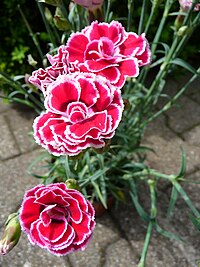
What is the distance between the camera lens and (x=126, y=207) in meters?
1.37

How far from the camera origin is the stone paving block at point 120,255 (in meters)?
1.21

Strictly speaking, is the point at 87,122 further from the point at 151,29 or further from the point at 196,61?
the point at 196,61

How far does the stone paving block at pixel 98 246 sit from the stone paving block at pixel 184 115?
593 mm

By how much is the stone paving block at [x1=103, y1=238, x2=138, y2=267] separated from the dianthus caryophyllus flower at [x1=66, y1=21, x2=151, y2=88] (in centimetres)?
71

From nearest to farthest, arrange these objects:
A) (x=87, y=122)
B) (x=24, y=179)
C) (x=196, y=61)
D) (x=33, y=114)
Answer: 1. (x=87, y=122)
2. (x=24, y=179)
3. (x=33, y=114)
4. (x=196, y=61)

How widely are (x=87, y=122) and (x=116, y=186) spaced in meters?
0.68

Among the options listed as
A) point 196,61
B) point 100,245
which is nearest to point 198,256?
point 100,245

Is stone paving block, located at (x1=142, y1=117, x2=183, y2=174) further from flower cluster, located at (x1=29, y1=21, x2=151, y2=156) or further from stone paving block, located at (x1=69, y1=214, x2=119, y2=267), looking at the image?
flower cluster, located at (x1=29, y1=21, x2=151, y2=156)

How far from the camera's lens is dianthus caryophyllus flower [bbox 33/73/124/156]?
2.00ft

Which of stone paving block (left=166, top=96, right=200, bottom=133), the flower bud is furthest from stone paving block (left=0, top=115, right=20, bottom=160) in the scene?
the flower bud

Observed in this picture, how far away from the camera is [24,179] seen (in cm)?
145

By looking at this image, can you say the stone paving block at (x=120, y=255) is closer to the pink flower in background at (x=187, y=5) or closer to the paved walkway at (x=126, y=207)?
the paved walkway at (x=126, y=207)

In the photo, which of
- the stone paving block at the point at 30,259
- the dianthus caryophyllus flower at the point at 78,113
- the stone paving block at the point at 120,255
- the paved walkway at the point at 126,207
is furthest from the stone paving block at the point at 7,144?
the dianthus caryophyllus flower at the point at 78,113

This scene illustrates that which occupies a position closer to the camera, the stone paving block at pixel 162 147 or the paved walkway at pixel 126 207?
the paved walkway at pixel 126 207
